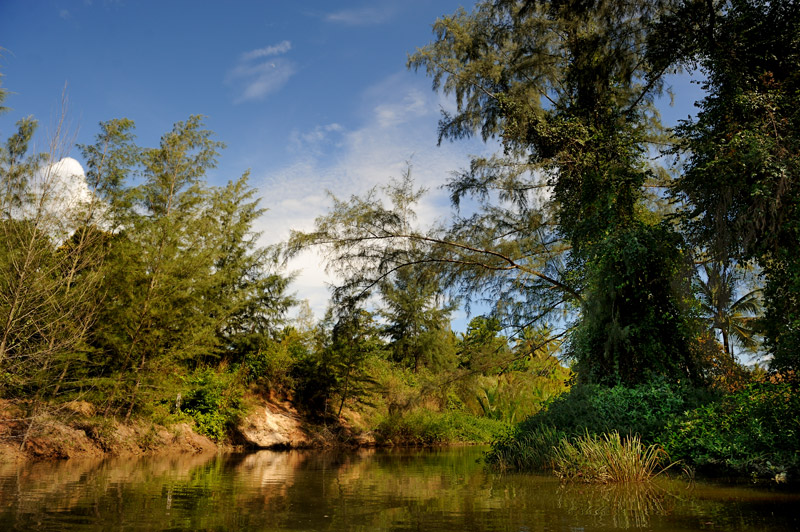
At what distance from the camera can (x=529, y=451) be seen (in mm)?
11352

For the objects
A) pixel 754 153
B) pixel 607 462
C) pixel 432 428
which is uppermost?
pixel 754 153

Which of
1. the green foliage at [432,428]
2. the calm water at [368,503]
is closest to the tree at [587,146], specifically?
the calm water at [368,503]

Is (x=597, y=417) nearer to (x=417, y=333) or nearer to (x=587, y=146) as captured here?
(x=587, y=146)

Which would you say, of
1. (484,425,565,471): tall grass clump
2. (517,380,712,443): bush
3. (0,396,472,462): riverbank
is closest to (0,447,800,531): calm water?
(484,425,565,471): tall grass clump

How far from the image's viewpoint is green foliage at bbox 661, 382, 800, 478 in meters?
8.48

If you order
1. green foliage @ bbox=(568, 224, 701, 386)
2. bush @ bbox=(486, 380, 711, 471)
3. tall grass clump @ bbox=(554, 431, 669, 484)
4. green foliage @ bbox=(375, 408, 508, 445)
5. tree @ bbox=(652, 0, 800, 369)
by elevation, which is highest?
tree @ bbox=(652, 0, 800, 369)

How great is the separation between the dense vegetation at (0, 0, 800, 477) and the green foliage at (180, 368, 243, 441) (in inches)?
3.4

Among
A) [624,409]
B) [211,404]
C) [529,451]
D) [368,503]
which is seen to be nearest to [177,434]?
[211,404]

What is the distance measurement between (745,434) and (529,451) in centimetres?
399

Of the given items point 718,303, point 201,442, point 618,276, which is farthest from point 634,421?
point 201,442

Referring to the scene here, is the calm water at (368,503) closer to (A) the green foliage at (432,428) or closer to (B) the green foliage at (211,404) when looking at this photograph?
(B) the green foliage at (211,404)

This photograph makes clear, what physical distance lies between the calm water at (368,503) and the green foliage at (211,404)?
352 inches

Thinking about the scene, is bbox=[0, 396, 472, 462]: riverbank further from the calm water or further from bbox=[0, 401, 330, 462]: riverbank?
the calm water

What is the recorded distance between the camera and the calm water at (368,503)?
5.53 metres
